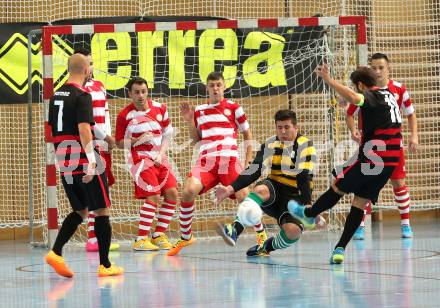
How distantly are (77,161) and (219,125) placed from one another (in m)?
2.66

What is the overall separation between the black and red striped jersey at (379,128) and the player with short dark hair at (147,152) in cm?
289

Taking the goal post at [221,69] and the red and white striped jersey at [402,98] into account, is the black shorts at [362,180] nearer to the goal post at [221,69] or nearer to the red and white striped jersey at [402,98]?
the red and white striped jersey at [402,98]

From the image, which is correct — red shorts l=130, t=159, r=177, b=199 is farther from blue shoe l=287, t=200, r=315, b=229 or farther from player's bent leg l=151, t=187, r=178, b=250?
blue shoe l=287, t=200, r=315, b=229

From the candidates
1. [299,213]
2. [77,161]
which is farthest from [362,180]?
[77,161]

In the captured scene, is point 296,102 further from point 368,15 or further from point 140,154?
point 140,154

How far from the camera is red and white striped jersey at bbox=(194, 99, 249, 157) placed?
9.55m

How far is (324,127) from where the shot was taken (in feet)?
40.4

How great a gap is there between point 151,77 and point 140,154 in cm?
170

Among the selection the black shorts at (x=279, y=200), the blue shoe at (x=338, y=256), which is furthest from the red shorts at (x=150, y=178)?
the blue shoe at (x=338, y=256)

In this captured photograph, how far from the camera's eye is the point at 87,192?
720cm

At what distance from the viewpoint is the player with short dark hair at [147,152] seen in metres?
9.91

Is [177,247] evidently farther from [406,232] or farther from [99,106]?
[406,232]

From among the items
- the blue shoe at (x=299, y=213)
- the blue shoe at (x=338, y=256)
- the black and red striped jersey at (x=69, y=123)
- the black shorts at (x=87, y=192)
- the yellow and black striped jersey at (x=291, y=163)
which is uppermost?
the black and red striped jersey at (x=69, y=123)

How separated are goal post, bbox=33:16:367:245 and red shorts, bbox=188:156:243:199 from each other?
2.07 m
